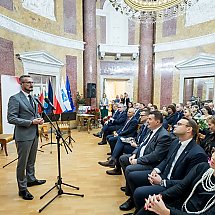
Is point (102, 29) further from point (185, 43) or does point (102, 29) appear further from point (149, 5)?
point (149, 5)

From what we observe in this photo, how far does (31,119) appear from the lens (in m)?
2.62

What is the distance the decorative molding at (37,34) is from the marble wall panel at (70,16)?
0.45 metres

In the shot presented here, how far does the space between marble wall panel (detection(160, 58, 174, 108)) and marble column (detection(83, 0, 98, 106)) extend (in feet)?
10.1

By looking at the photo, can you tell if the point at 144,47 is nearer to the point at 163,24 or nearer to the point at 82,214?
the point at 163,24

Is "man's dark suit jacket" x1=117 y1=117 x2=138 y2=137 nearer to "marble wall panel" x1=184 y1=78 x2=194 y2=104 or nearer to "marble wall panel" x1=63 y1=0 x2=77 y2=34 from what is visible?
"marble wall panel" x1=63 y1=0 x2=77 y2=34

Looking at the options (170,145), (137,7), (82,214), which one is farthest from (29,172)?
(137,7)

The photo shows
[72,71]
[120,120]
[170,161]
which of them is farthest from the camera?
[72,71]

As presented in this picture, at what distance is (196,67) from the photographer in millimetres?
8062

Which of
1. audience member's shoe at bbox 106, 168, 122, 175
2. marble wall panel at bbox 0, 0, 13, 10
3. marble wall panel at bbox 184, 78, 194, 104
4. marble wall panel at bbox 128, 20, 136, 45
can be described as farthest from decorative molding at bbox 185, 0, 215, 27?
audience member's shoe at bbox 106, 168, 122, 175

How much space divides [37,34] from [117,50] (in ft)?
12.5

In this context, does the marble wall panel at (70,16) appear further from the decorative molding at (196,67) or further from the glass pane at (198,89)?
the glass pane at (198,89)

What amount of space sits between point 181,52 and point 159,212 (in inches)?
318

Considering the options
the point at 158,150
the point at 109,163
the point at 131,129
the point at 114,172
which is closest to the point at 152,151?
the point at 158,150

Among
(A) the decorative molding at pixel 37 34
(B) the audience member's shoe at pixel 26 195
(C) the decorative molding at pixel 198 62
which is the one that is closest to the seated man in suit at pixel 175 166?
(B) the audience member's shoe at pixel 26 195
